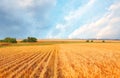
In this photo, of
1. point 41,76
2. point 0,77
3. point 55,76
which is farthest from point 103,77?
point 0,77

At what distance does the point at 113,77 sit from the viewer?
31.6 feet

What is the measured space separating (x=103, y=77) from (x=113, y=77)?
17.1 inches

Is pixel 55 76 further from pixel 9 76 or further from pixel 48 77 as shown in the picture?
pixel 9 76

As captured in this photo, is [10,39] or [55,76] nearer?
[55,76]

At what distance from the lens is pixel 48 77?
10219 millimetres

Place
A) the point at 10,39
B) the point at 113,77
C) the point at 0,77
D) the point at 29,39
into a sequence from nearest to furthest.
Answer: the point at 113,77 < the point at 0,77 < the point at 10,39 < the point at 29,39

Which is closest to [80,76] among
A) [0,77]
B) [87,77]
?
[87,77]

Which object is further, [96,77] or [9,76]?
[9,76]

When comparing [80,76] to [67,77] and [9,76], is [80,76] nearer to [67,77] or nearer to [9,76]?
[67,77]

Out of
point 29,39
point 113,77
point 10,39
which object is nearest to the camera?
point 113,77

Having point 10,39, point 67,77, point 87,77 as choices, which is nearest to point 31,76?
point 67,77

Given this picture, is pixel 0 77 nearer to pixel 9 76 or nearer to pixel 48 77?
pixel 9 76

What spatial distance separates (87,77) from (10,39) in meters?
110

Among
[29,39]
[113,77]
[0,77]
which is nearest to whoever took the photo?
[113,77]
